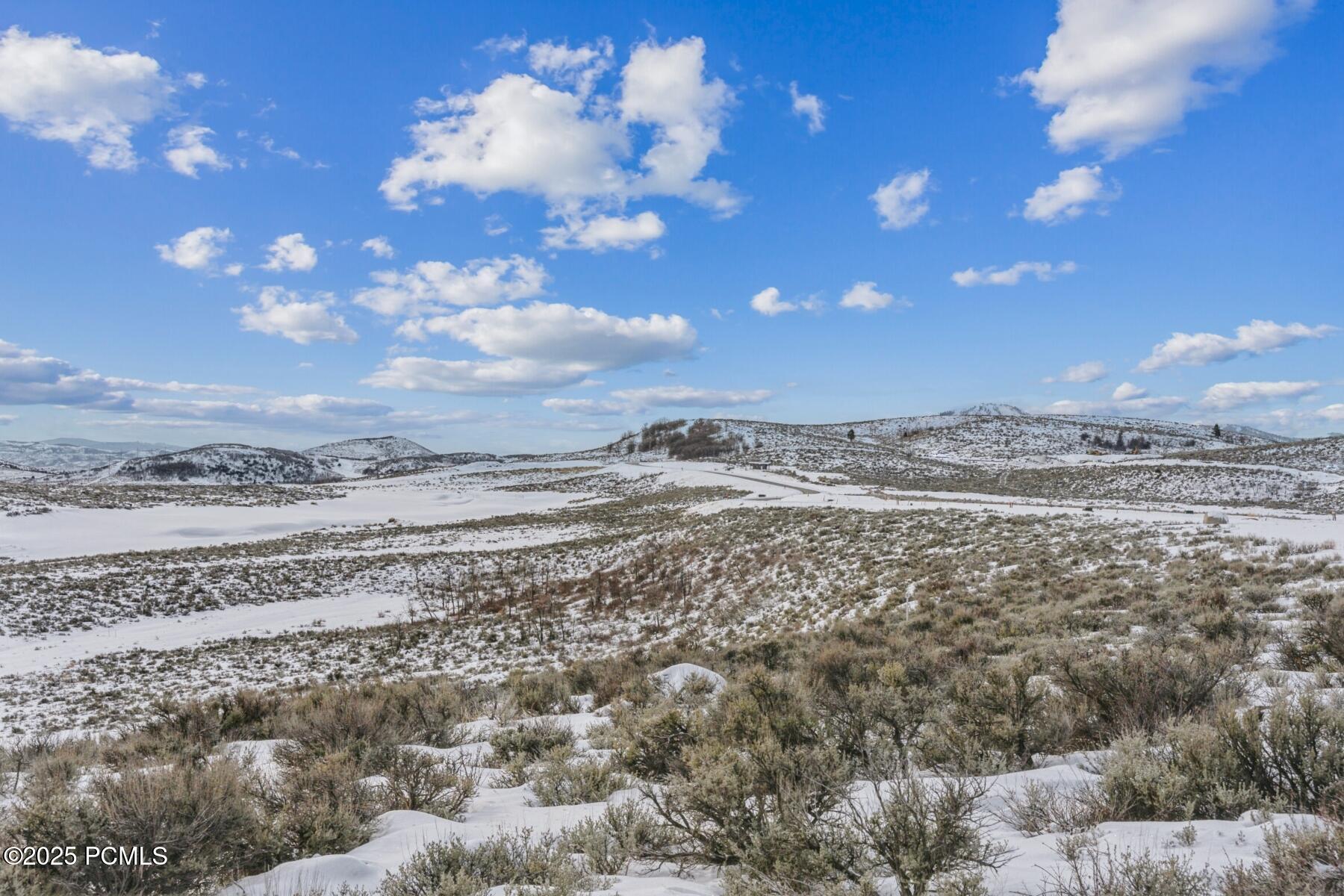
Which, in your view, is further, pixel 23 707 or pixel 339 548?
pixel 339 548

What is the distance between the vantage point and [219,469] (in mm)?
103000

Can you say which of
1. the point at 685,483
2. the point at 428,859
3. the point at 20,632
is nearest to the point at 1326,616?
the point at 428,859

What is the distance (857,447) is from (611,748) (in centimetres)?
8368

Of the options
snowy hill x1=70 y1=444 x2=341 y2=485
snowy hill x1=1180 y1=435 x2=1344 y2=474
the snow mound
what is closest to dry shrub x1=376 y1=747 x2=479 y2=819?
the snow mound

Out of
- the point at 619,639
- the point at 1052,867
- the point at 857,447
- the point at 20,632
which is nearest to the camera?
the point at 1052,867

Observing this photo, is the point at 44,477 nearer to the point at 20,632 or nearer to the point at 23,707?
the point at 20,632

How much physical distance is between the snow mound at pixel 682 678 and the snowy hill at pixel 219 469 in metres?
110

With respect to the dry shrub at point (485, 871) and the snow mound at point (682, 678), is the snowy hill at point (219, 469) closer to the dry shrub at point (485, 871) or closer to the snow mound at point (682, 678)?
the snow mound at point (682, 678)

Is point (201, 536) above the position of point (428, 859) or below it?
below

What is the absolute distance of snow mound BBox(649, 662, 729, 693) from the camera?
8.06 meters

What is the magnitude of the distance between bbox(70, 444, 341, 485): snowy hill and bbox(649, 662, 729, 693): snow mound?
110 meters

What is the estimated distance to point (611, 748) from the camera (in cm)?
593

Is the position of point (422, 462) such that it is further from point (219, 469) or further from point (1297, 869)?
point (1297, 869)

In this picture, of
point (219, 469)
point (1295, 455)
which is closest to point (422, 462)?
point (219, 469)
